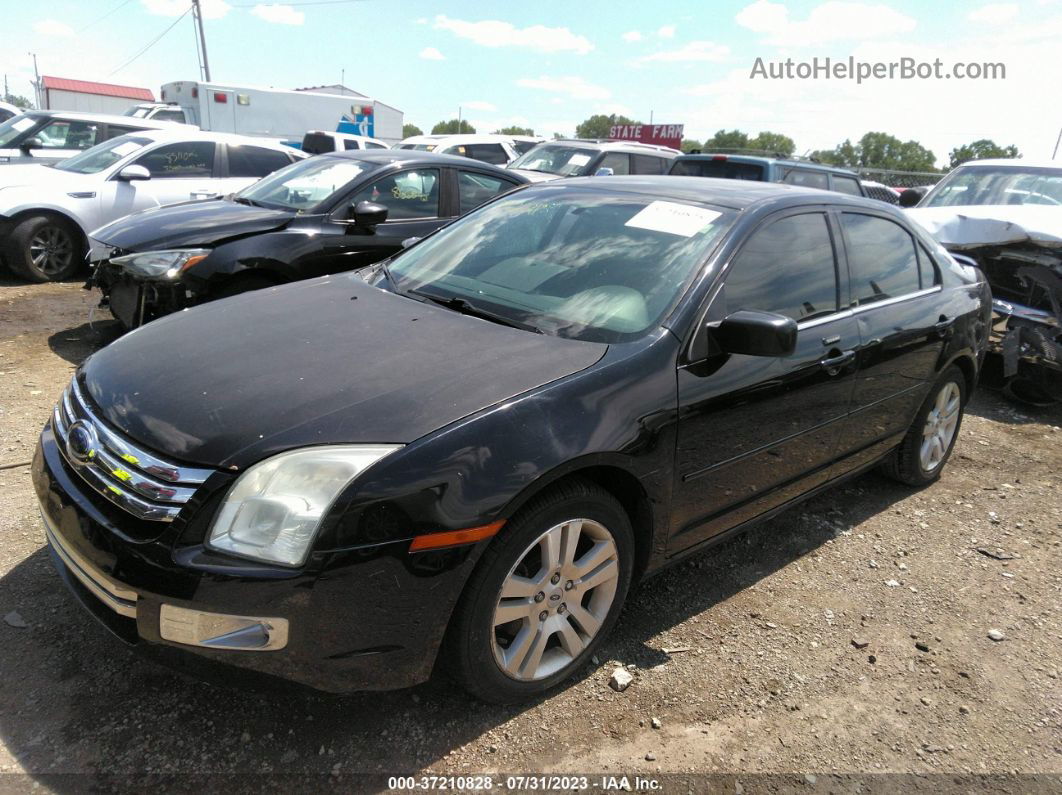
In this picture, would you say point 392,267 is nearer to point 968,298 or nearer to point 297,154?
point 968,298

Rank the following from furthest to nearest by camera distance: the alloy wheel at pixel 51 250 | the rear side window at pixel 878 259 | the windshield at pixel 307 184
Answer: the alloy wheel at pixel 51 250 < the windshield at pixel 307 184 < the rear side window at pixel 878 259

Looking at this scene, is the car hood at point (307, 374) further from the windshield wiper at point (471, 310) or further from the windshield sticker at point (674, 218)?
the windshield sticker at point (674, 218)

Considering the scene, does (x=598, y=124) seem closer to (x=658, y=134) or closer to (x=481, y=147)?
(x=658, y=134)

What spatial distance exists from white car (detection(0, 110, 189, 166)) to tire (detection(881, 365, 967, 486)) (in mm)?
9974

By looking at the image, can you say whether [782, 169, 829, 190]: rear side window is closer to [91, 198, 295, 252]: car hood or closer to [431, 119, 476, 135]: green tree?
[91, 198, 295, 252]: car hood

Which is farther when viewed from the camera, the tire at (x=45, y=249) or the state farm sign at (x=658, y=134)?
the state farm sign at (x=658, y=134)

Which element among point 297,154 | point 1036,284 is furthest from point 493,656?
point 297,154

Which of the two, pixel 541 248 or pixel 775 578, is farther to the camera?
pixel 775 578

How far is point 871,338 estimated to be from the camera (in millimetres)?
3439

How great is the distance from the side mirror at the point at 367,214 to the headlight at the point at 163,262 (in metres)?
1.03

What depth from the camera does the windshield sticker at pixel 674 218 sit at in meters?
3.03

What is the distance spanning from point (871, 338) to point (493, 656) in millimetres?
2247

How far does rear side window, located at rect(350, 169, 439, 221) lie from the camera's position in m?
6.04

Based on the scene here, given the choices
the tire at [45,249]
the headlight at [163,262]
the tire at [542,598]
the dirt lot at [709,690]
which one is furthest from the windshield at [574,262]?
the tire at [45,249]
